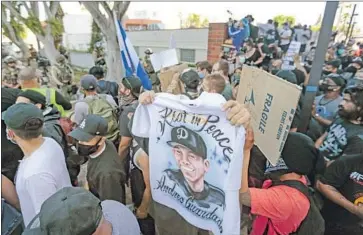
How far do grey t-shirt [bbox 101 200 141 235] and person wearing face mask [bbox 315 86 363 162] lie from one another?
1673mm

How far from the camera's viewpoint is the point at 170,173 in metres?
1.76

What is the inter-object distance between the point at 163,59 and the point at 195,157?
3952mm

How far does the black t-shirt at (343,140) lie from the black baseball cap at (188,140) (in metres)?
1.23

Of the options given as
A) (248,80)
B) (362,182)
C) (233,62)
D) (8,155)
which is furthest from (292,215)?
(233,62)

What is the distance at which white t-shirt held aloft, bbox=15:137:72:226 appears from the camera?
1.65 meters

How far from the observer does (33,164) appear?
1.71 m

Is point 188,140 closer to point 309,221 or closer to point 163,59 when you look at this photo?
point 309,221

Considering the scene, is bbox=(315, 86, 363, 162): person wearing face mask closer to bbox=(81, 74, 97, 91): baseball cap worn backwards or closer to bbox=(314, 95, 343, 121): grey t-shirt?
bbox=(314, 95, 343, 121): grey t-shirt

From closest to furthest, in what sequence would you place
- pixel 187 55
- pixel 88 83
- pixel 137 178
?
1. pixel 137 178
2. pixel 88 83
3. pixel 187 55

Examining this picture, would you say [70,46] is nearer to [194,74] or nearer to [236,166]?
[194,74]

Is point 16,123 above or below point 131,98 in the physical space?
above

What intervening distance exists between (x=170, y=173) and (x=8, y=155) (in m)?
1.43

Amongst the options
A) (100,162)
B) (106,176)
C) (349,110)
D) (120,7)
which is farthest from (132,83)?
(120,7)

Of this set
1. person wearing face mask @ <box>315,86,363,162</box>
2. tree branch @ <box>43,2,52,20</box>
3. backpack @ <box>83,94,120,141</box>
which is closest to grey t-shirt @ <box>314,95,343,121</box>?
person wearing face mask @ <box>315,86,363,162</box>
